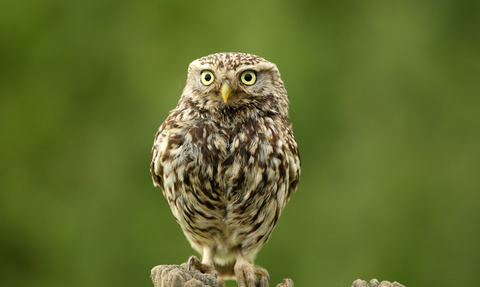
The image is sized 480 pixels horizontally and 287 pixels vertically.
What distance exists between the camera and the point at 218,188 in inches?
70.1

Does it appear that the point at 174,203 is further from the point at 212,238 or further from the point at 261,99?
the point at 261,99

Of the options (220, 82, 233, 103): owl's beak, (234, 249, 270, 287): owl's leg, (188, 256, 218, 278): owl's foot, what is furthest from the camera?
(234, 249, 270, 287): owl's leg

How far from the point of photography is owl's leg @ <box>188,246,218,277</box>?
1.84 m

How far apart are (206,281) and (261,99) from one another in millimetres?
684

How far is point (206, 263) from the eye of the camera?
6.58ft

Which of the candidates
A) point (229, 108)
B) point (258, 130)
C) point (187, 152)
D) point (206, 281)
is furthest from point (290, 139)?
point (206, 281)

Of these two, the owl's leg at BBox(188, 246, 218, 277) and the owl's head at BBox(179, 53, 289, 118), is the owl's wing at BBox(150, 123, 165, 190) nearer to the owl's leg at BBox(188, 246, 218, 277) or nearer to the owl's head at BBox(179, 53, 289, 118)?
the owl's head at BBox(179, 53, 289, 118)

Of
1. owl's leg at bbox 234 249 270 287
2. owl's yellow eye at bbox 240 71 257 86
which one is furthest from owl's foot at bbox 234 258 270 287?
owl's yellow eye at bbox 240 71 257 86

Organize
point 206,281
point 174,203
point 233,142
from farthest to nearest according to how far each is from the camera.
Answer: point 174,203, point 233,142, point 206,281

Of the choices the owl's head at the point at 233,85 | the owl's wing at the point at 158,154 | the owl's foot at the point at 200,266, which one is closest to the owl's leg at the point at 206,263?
the owl's foot at the point at 200,266

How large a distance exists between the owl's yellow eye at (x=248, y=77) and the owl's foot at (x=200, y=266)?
67 cm

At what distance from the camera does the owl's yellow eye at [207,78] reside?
5.71ft

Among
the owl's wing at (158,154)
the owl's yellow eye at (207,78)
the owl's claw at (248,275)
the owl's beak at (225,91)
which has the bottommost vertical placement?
the owl's claw at (248,275)

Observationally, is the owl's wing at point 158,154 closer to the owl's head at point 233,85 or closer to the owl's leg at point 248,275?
the owl's head at point 233,85
